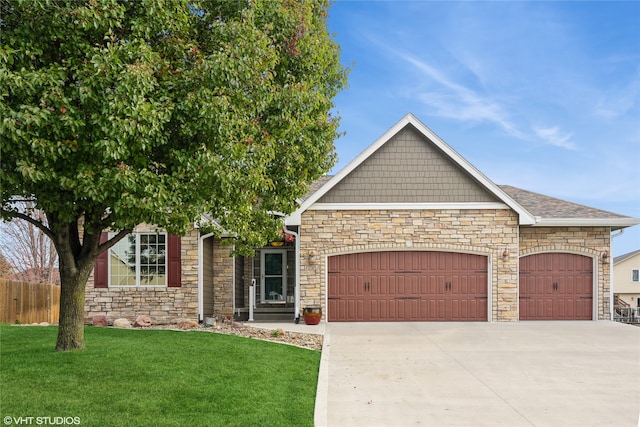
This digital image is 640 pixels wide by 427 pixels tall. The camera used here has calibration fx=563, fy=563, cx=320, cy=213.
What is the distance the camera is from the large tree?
7.39 m

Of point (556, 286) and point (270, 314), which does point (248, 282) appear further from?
Answer: point (556, 286)

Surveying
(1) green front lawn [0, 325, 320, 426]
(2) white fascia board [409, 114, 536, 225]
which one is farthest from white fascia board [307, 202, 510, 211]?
(1) green front lawn [0, 325, 320, 426]

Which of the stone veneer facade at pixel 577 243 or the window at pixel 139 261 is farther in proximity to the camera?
the stone veneer facade at pixel 577 243

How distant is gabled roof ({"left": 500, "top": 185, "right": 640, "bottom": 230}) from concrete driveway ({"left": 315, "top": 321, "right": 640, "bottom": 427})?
356cm

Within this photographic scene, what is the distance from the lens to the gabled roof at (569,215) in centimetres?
1662

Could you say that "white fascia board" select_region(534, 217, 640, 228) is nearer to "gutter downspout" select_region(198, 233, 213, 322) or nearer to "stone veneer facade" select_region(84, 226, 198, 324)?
"gutter downspout" select_region(198, 233, 213, 322)

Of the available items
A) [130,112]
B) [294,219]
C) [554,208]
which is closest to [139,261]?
[294,219]

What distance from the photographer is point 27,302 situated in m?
17.2

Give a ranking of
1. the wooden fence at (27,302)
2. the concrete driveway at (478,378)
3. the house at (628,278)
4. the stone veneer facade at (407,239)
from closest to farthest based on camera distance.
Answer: the concrete driveway at (478,378) → the wooden fence at (27,302) → the stone veneer facade at (407,239) → the house at (628,278)

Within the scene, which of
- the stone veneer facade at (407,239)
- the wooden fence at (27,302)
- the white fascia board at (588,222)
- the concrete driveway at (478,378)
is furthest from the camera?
the white fascia board at (588,222)

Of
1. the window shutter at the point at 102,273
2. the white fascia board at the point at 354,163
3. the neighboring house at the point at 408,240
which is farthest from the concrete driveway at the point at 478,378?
the window shutter at the point at 102,273

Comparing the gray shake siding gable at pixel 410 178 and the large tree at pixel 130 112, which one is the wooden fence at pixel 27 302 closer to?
the large tree at pixel 130 112

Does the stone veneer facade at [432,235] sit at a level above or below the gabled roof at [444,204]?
below

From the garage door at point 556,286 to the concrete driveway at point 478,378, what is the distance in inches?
107
